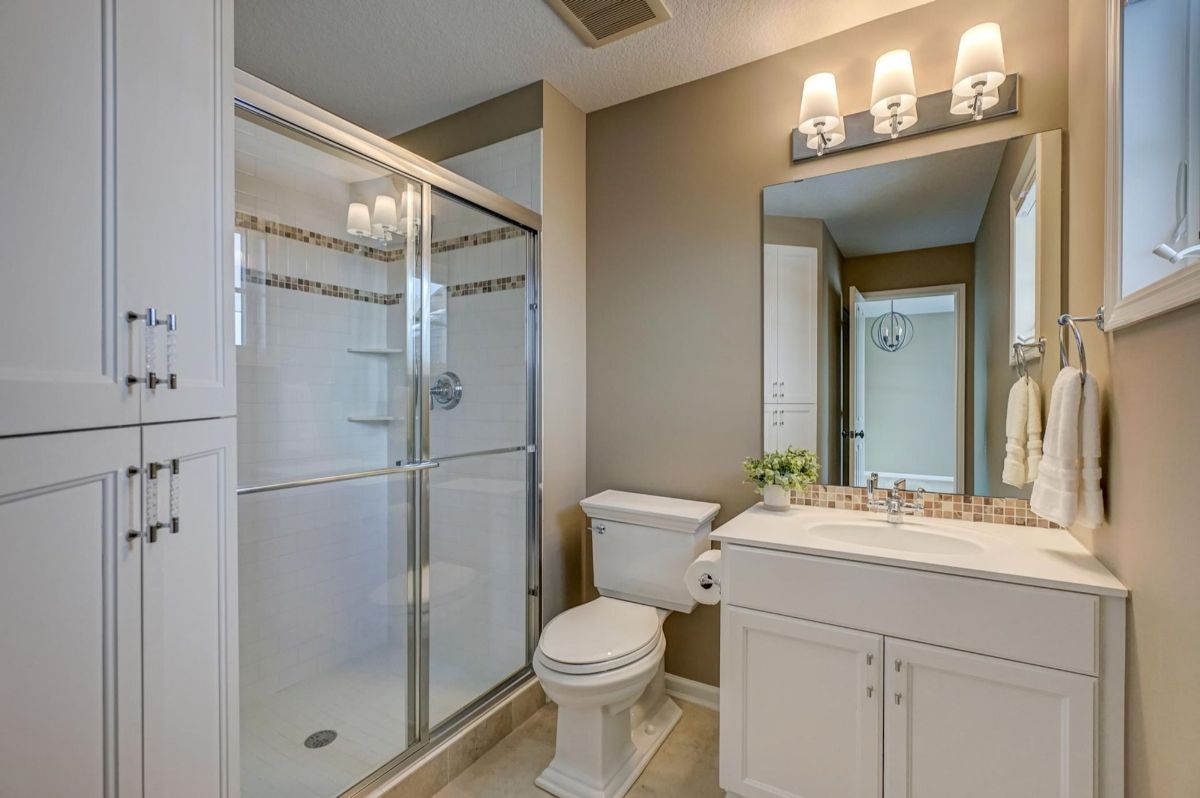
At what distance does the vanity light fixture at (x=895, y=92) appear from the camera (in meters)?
1.69

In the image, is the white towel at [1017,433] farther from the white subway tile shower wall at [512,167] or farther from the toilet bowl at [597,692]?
the white subway tile shower wall at [512,167]

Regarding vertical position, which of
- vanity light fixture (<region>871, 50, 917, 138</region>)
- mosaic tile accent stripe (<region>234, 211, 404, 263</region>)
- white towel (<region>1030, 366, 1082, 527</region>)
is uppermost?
vanity light fixture (<region>871, 50, 917, 138</region>)

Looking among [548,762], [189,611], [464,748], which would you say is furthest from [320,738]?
[189,611]

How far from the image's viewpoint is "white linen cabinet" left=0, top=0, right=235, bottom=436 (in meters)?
0.68

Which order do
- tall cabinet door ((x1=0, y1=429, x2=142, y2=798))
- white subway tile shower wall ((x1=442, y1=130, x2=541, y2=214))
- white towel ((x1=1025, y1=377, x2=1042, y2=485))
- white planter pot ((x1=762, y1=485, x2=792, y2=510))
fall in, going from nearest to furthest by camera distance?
1. tall cabinet door ((x1=0, y1=429, x2=142, y2=798))
2. white towel ((x1=1025, y1=377, x2=1042, y2=485))
3. white planter pot ((x1=762, y1=485, x2=792, y2=510))
4. white subway tile shower wall ((x1=442, y1=130, x2=541, y2=214))

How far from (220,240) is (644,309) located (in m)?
1.60

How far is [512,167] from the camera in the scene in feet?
7.54

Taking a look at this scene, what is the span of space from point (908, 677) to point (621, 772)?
3.13ft

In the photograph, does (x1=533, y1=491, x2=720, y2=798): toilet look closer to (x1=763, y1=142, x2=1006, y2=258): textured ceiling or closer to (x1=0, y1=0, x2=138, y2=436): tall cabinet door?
(x1=763, y1=142, x2=1006, y2=258): textured ceiling

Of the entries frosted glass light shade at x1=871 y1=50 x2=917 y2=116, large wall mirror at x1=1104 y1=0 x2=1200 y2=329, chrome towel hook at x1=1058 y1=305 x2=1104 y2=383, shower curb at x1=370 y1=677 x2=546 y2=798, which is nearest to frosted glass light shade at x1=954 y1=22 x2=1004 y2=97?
frosted glass light shade at x1=871 y1=50 x2=917 y2=116

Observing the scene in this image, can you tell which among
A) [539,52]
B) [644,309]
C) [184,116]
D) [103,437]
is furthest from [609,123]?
[103,437]

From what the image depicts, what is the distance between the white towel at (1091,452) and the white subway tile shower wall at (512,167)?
6.09 ft

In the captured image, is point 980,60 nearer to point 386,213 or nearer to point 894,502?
point 894,502

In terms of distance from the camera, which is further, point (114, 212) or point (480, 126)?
point (480, 126)
